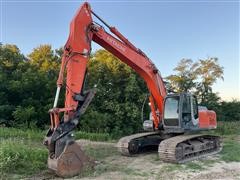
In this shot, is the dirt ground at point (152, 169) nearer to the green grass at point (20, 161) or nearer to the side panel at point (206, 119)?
the green grass at point (20, 161)

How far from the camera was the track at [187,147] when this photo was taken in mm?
8039

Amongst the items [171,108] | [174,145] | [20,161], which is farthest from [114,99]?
[20,161]

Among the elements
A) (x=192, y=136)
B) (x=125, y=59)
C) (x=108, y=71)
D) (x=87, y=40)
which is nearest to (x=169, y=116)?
(x=192, y=136)

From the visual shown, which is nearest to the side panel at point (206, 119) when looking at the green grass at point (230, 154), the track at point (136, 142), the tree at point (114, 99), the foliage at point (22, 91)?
the green grass at point (230, 154)

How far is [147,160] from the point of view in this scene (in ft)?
27.7

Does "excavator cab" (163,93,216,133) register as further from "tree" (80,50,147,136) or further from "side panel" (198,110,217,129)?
Answer: "tree" (80,50,147,136)

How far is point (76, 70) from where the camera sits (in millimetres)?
6977

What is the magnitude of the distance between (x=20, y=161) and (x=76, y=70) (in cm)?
242

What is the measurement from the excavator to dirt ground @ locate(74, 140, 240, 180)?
358 millimetres

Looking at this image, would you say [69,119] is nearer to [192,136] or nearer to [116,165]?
[116,165]

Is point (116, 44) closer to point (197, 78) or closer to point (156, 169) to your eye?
point (156, 169)

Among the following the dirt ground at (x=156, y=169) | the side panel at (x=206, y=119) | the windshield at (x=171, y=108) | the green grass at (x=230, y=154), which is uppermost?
the windshield at (x=171, y=108)

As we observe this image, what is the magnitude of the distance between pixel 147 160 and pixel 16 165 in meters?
3.49

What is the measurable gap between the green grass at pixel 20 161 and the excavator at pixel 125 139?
2.53ft
